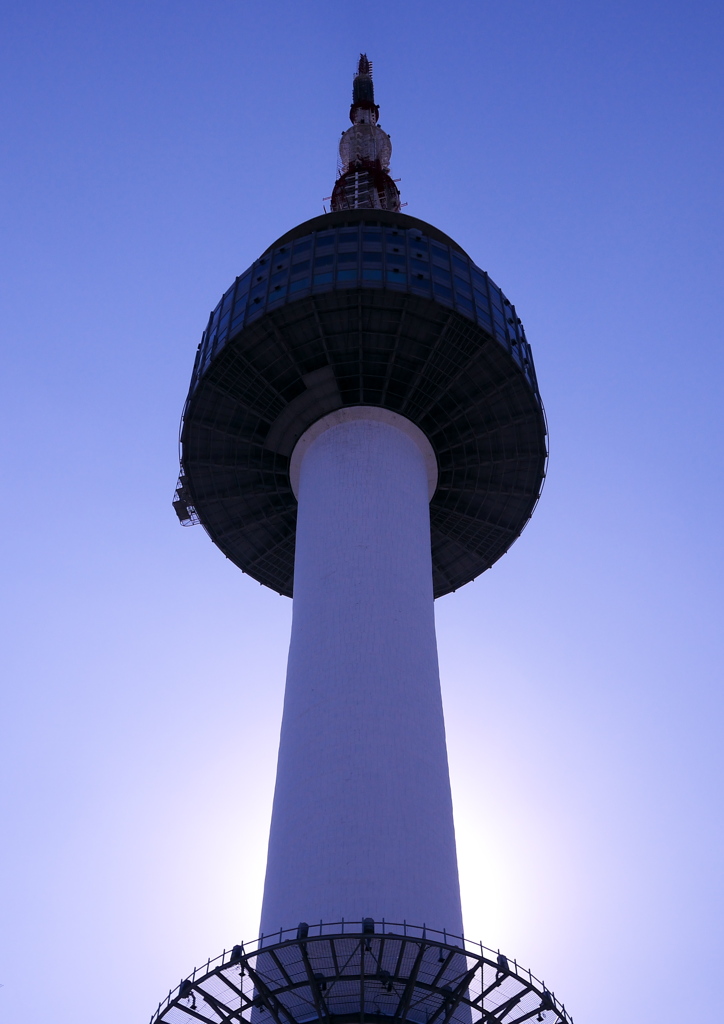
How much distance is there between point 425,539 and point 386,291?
11.9m

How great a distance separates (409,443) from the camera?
164 ft

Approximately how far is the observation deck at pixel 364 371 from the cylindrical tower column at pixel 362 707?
2.41 m

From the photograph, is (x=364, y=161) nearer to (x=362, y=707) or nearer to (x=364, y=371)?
(x=364, y=371)

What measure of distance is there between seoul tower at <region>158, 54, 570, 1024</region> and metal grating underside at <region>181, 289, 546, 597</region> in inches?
4.0

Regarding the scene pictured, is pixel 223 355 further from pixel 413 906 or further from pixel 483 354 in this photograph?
pixel 413 906

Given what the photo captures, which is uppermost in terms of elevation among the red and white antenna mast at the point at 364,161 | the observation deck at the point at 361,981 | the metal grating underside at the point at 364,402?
the red and white antenna mast at the point at 364,161

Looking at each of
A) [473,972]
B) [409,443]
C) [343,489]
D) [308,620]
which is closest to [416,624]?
[308,620]

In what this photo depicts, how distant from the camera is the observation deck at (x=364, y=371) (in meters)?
48.2

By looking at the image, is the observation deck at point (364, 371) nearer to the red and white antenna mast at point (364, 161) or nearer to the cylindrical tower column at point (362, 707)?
the cylindrical tower column at point (362, 707)

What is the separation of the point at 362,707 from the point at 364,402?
17.7m

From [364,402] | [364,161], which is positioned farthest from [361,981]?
[364,161]

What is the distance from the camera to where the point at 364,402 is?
49.9 meters

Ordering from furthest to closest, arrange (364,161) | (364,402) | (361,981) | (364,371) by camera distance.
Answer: (364,161) → (364,402) → (364,371) → (361,981)

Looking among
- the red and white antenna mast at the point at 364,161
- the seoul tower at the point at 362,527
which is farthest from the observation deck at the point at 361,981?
the red and white antenna mast at the point at 364,161
